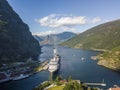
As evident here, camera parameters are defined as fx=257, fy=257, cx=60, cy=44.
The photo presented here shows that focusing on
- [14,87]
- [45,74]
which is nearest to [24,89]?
[14,87]

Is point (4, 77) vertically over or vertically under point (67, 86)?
over

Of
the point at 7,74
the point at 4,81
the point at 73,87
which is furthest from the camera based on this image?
the point at 7,74

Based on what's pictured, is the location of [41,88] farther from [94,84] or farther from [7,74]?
[7,74]

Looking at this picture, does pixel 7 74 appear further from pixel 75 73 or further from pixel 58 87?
pixel 58 87

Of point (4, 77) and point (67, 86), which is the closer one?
point (67, 86)

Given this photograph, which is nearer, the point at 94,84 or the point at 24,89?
the point at 24,89

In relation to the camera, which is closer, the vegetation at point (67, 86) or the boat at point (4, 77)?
the vegetation at point (67, 86)

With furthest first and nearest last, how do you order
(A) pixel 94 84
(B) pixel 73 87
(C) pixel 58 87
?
(A) pixel 94 84 < (C) pixel 58 87 < (B) pixel 73 87

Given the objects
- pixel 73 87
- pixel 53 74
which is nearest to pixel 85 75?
pixel 53 74

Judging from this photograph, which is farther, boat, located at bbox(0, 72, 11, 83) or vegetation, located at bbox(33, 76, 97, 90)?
boat, located at bbox(0, 72, 11, 83)
